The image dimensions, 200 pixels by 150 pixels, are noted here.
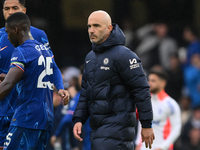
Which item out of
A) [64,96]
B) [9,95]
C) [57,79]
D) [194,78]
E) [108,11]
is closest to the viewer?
[64,96]

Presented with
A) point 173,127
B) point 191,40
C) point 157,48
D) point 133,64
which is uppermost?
point 133,64

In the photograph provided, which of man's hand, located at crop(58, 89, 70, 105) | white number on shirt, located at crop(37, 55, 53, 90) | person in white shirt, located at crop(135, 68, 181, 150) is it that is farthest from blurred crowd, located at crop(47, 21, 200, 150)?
white number on shirt, located at crop(37, 55, 53, 90)

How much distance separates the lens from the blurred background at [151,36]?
10203 millimetres

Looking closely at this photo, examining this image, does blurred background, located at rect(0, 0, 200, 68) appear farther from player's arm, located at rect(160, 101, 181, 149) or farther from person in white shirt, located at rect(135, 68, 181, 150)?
player's arm, located at rect(160, 101, 181, 149)

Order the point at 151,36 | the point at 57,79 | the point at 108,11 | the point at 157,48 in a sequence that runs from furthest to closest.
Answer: the point at 108,11, the point at 151,36, the point at 157,48, the point at 57,79

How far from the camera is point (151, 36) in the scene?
10.5 meters

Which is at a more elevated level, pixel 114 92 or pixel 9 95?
pixel 114 92

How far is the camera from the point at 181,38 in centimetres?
1051

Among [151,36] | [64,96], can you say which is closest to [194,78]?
[151,36]

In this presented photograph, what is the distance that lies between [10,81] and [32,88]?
29 centimetres

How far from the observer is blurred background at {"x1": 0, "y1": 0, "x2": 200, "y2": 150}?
10.2 meters

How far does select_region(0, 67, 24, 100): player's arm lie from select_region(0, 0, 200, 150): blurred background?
229 inches

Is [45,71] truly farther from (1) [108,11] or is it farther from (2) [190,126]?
(1) [108,11]

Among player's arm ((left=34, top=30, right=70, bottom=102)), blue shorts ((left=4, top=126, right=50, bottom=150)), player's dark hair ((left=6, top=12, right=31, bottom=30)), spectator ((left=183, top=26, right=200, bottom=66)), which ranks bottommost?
spectator ((left=183, top=26, right=200, bottom=66))
